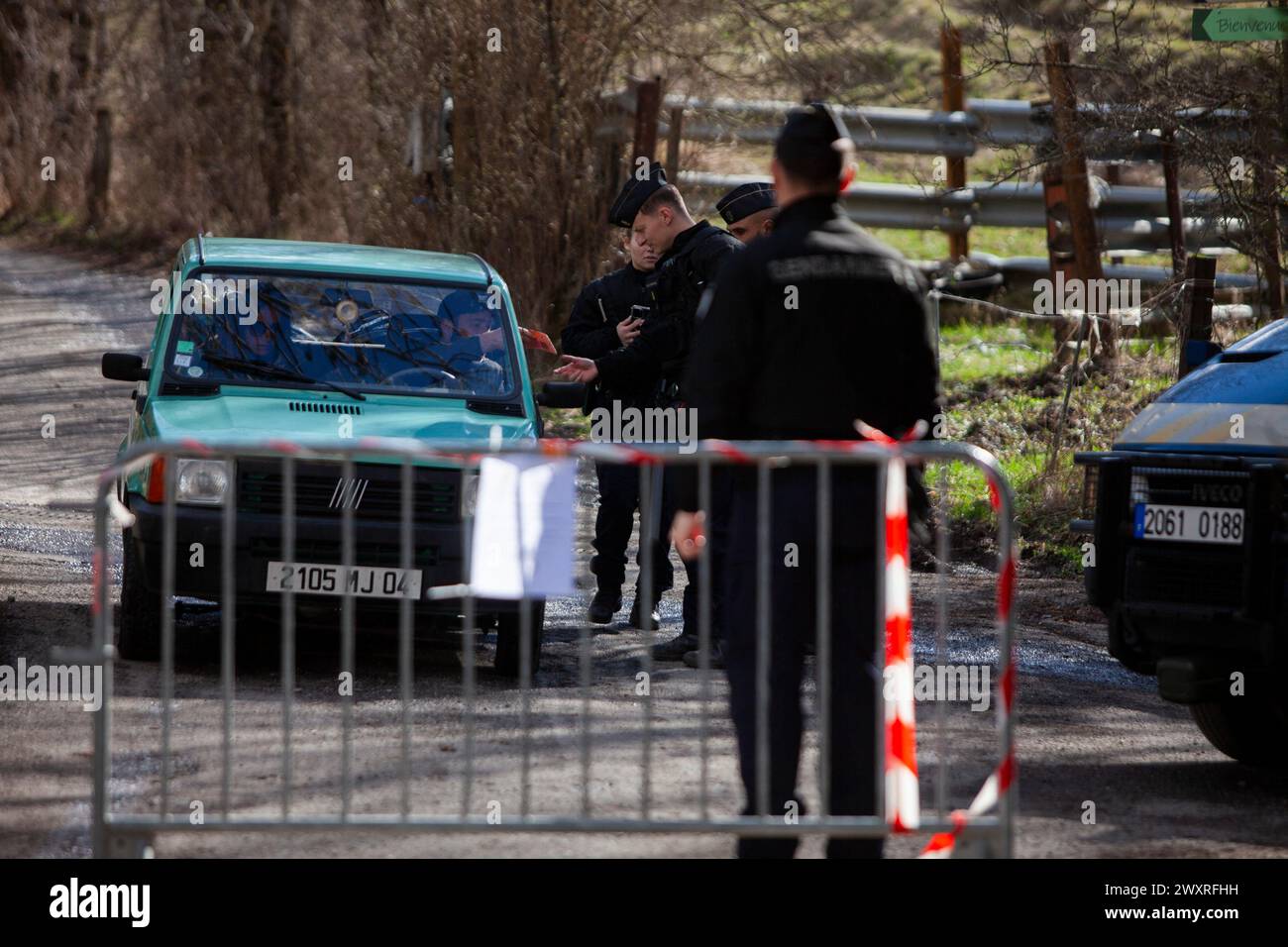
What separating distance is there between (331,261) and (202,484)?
1701 mm

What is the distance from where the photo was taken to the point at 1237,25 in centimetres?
958

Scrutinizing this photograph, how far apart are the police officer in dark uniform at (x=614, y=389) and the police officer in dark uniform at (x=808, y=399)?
3.67 m

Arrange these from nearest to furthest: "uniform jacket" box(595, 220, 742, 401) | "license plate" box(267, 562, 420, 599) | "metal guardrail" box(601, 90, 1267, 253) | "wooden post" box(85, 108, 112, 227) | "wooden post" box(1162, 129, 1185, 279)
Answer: "license plate" box(267, 562, 420, 599) → "uniform jacket" box(595, 220, 742, 401) → "wooden post" box(1162, 129, 1185, 279) → "metal guardrail" box(601, 90, 1267, 253) → "wooden post" box(85, 108, 112, 227)

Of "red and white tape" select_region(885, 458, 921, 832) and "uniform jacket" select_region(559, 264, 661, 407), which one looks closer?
"red and white tape" select_region(885, 458, 921, 832)

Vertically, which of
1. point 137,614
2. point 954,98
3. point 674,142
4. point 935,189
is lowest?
point 137,614

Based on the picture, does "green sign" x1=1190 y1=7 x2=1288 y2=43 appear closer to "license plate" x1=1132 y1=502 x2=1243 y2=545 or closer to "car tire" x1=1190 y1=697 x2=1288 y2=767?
"license plate" x1=1132 y1=502 x2=1243 y2=545

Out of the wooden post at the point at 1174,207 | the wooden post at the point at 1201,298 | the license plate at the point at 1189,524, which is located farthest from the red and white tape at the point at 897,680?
the wooden post at the point at 1174,207

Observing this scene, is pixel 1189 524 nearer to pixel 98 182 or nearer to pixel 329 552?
pixel 329 552

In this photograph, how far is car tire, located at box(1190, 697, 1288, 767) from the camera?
6.79m

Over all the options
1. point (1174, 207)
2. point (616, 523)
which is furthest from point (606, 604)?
point (1174, 207)

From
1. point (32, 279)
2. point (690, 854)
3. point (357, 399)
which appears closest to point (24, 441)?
point (357, 399)

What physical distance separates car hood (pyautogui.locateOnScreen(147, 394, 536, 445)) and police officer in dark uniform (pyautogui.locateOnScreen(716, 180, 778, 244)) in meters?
1.30

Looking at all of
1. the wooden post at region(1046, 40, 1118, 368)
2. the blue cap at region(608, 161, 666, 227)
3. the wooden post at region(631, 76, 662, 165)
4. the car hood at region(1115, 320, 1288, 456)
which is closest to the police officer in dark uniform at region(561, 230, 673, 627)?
the blue cap at region(608, 161, 666, 227)
